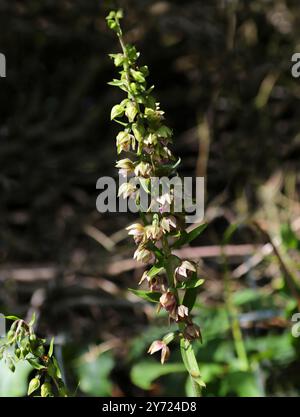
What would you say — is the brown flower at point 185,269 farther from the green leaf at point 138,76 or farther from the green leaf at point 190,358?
the green leaf at point 138,76

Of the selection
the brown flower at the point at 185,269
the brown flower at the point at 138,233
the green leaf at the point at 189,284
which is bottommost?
the green leaf at the point at 189,284

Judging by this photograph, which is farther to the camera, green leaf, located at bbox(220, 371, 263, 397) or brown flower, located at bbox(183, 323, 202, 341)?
green leaf, located at bbox(220, 371, 263, 397)

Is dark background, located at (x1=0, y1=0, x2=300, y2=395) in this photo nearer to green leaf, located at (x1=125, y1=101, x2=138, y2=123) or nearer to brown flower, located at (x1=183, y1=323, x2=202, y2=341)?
brown flower, located at (x1=183, y1=323, x2=202, y2=341)

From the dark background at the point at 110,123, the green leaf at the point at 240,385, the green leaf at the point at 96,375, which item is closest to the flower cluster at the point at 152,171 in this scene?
Result: the green leaf at the point at 240,385

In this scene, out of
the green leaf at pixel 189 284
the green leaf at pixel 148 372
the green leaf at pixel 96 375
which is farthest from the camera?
the green leaf at pixel 96 375

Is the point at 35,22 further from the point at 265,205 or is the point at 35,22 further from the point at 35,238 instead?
the point at 265,205

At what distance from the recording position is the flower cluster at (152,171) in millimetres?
1129

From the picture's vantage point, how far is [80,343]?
2.65 metres

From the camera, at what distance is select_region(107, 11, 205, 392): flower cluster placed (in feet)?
3.70

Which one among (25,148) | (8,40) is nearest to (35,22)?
(8,40)

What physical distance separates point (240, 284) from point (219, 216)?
1.41ft

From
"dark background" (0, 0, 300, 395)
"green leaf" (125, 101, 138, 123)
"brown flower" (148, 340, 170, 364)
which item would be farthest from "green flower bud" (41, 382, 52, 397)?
"dark background" (0, 0, 300, 395)

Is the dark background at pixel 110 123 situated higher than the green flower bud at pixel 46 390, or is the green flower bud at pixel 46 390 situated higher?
the dark background at pixel 110 123

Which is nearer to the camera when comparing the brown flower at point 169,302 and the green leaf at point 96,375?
the brown flower at point 169,302
